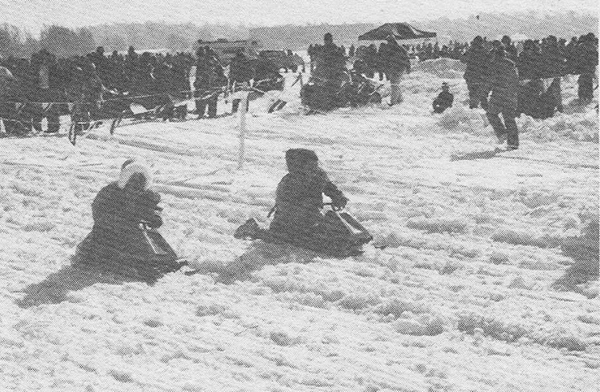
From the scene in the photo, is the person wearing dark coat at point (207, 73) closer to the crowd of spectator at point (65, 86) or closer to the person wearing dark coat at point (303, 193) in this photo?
the crowd of spectator at point (65, 86)

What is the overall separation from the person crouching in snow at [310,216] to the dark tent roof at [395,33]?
66.2ft

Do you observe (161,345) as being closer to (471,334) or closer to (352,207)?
(471,334)

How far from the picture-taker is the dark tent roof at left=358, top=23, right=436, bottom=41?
28312 millimetres

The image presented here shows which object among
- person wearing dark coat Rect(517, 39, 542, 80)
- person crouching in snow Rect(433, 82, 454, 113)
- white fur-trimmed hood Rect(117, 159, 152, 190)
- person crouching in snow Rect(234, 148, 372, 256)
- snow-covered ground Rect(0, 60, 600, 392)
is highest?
person wearing dark coat Rect(517, 39, 542, 80)

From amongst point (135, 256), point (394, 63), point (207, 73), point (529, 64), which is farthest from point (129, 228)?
point (394, 63)

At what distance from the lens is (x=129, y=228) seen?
757cm

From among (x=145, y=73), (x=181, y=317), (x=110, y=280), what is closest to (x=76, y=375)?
(x=181, y=317)

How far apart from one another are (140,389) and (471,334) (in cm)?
229

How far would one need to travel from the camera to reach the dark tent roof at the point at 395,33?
28.3m

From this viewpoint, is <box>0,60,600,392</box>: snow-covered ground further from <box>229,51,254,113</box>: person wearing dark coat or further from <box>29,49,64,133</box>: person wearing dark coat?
<box>229,51,254,113</box>: person wearing dark coat

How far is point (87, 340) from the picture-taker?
19.4 feet

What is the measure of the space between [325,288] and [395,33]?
2252 cm

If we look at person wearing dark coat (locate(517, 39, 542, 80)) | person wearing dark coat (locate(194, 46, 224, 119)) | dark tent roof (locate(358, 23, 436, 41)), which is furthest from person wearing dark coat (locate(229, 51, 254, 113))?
dark tent roof (locate(358, 23, 436, 41))

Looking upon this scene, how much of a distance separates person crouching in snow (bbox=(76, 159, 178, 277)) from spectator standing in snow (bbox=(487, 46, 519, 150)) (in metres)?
7.20
